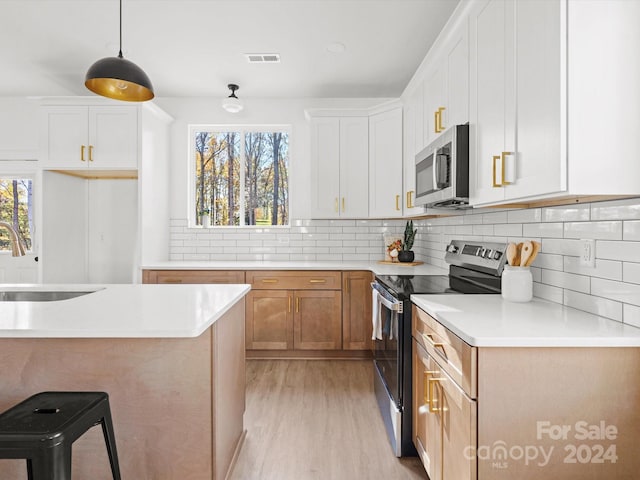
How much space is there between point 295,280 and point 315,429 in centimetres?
147

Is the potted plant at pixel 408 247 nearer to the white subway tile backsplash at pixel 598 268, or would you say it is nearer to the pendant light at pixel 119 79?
the white subway tile backsplash at pixel 598 268

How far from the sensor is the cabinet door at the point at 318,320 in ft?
11.8

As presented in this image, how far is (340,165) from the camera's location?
3854 millimetres

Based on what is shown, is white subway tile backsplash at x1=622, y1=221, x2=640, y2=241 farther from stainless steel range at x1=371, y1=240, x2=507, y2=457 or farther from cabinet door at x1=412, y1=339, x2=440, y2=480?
cabinet door at x1=412, y1=339, x2=440, y2=480

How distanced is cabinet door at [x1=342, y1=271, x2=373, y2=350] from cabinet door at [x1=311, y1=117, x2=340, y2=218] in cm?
70

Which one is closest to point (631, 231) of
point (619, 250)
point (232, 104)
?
point (619, 250)

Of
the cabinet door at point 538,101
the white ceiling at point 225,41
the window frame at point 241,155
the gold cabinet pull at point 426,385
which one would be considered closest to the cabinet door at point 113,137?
the white ceiling at point 225,41

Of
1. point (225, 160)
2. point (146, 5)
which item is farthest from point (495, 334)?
point (225, 160)

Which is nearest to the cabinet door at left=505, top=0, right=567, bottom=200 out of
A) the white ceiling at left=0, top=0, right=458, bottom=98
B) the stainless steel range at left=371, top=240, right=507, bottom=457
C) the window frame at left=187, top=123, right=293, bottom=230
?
the stainless steel range at left=371, top=240, right=507, bottom=457

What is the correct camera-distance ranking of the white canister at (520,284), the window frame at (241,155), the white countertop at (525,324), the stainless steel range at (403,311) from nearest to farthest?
the white countertop at (525,324) → the white canister at (520,284) → the stainless steel range at (403,311) → the window frame at (241,155)

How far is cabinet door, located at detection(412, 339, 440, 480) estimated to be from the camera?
1.64m

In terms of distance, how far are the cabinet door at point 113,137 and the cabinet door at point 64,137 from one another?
0.25 feet

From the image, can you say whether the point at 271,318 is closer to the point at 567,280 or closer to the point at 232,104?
the point at 232,104

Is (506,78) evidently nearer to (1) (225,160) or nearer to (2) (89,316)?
(2) (89,316)
